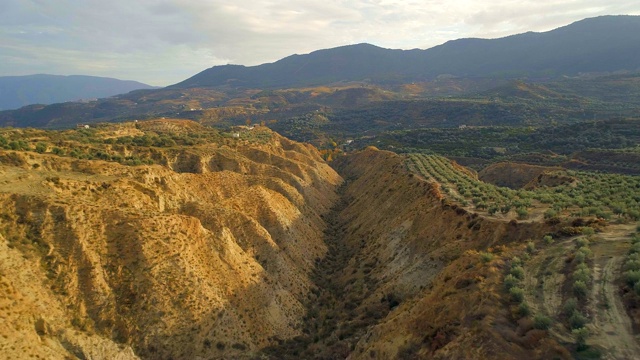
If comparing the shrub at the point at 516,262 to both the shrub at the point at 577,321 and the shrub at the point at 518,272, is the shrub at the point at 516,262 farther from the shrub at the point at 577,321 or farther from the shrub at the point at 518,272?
the shrub at the point at 577,321

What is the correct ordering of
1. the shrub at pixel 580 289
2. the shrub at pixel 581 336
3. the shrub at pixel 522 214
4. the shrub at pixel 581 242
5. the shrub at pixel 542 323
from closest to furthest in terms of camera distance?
the shrub at pixel 581 336 → the shrub at pixel 542 323 → the shrub at pixel 580 289 → the shrub at pixel 581 242 → the shrub at pixel 522 214

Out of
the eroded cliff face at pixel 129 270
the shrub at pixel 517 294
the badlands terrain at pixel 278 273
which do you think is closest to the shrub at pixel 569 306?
the badlands terrain at pixel 278 273

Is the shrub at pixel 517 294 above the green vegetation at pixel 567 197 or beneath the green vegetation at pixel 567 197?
above

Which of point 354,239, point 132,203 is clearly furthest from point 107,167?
point 354,239

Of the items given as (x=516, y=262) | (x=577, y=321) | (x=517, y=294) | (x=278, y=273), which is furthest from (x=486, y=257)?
Answer: (x=278, y=273)

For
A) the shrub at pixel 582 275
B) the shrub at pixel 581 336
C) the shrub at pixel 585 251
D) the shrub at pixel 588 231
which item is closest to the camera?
the shrub at pixel 581 336

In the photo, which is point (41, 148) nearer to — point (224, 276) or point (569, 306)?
point (224, 276)

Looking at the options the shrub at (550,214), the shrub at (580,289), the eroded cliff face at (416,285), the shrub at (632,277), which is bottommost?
the eroded cliff face at (416,285)
